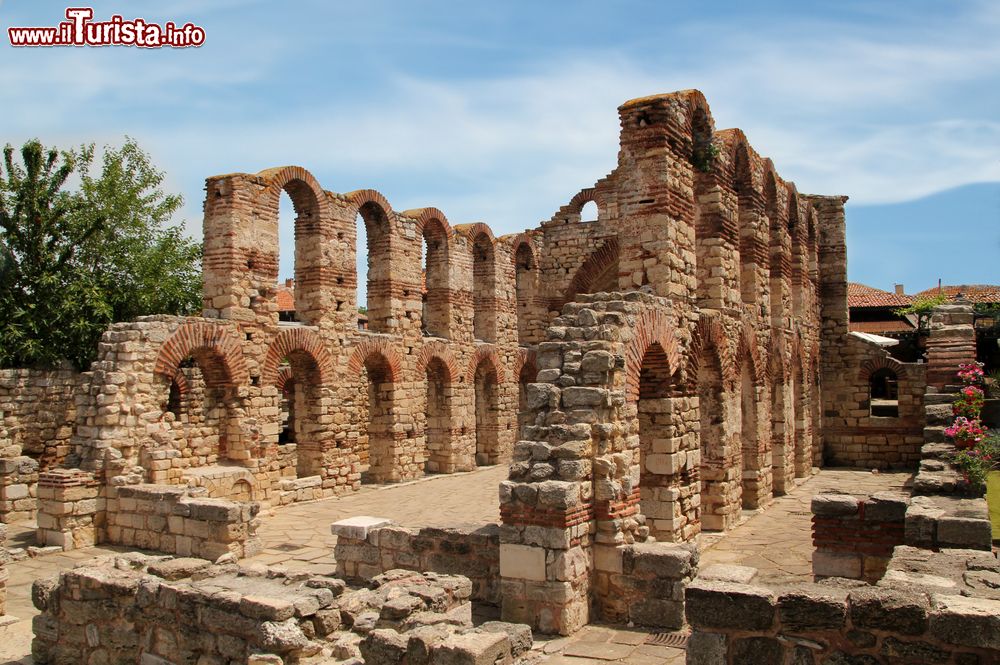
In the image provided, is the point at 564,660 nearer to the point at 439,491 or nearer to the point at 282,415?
the point at 439,491

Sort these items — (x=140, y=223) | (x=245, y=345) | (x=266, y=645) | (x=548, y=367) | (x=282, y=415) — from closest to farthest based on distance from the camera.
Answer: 1. (x=266, y=645)
2. (x=548, y=367)
3. (x=245, y=345)
4. (x=140, y=223)
5. (x=282, y=415)

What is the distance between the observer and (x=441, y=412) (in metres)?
20.3

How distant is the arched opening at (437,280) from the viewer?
65.6ft

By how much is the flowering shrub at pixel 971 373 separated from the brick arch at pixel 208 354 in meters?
12.1

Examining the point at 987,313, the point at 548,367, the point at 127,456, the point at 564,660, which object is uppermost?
the point at 987,313

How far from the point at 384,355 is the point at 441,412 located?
3.05 m

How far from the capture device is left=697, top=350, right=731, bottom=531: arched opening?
42.9 feet

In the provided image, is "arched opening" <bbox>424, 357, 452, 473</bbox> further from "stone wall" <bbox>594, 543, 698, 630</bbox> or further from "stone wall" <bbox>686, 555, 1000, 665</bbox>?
"stone wall" <bbox>686, 555, 1000, 665</bbox>

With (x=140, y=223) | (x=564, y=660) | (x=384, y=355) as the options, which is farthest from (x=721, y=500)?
(x=140, y=223)

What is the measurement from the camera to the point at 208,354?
14.2m

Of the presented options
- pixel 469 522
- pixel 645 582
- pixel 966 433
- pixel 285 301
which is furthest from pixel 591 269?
pixel 285 301

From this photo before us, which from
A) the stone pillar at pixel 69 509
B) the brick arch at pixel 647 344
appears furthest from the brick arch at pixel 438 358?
the brick arch at pixel 647 344

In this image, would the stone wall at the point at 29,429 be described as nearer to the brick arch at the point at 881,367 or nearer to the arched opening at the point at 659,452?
the arched opening at the point at 659,452

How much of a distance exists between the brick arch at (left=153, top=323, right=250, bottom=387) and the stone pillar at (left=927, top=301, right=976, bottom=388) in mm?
12936
